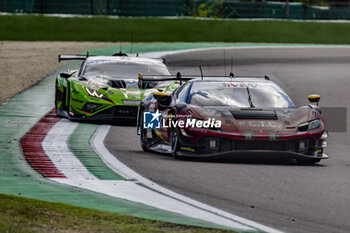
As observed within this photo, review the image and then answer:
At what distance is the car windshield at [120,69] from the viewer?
698 inches

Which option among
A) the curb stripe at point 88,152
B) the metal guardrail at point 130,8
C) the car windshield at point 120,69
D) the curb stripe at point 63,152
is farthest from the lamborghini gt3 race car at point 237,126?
the metal guardrail at point 130,8

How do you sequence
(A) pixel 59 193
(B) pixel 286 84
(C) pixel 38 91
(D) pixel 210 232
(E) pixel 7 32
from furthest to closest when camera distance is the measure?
(E) pixel 7 32, (B) pixel 286 84, (C) pixel 38 91, (A) pixel 59 193, (D) pixel 210 232

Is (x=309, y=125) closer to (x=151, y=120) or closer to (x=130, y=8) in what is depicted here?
(x=151, y=120)

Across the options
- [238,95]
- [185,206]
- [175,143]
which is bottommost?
[175,143]

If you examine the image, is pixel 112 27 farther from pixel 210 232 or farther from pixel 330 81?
pixel 210 232

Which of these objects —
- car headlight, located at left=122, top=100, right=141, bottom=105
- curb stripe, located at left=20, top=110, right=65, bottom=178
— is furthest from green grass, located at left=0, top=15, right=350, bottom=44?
car headlight, located at left=122, top=100, right=141, bottom=105

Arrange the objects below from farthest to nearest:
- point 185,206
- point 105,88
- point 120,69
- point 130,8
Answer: point 130,8
point 120,69
point 105,88
point 185,206

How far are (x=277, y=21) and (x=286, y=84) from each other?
1265cm

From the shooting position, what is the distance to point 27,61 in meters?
33.7

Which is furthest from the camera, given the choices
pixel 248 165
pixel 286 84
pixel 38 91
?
pixel 286 84

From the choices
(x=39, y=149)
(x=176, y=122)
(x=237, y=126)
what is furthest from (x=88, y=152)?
(x=237, y=126)

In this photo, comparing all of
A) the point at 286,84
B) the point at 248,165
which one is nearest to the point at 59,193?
the point at 248,165

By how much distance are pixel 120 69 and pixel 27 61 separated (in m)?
16.3

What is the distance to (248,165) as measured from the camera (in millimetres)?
11539
